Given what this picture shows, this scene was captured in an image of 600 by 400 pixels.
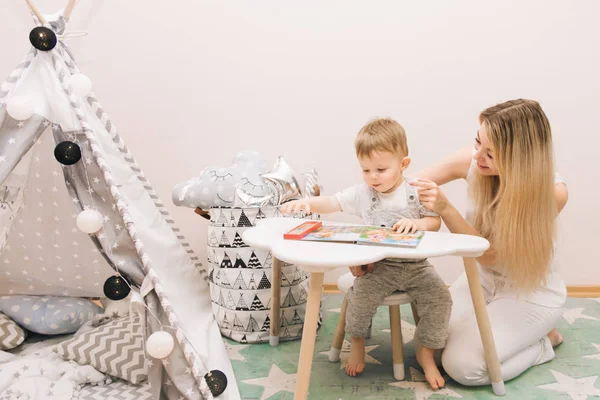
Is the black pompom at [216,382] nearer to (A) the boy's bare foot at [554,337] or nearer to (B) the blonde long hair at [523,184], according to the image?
(B) the blonde long hair at [523,184]

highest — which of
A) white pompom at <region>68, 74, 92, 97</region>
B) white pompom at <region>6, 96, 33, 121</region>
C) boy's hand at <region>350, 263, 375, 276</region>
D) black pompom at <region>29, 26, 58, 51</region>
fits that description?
black pompom at <region>29, 26, 58, 51</region>

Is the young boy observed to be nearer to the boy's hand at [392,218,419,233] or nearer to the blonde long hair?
the boy's hand at [392,218,419,233]

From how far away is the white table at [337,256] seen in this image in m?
1.33

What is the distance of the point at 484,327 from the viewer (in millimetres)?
1637

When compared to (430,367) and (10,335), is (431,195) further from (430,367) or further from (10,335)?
(10,335)

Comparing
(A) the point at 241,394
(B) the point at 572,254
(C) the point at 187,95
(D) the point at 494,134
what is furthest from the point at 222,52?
(B) the point at 572,254

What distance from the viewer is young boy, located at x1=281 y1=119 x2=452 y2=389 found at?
164 centimetres

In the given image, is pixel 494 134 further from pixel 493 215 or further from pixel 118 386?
pixel 118 386

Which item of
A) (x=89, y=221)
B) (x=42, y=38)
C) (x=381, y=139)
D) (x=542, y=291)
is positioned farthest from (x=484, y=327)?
(x=42, y=38)

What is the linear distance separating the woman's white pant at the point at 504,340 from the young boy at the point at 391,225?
0.24ft

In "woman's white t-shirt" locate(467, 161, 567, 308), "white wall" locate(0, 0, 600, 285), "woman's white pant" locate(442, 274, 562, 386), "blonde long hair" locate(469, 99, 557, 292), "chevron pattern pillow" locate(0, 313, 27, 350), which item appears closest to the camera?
"blonde long hair" locate(469, 99, 557, 292)

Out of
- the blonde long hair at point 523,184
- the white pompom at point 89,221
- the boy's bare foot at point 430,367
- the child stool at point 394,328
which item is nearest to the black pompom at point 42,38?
the white pompom at point 89,221

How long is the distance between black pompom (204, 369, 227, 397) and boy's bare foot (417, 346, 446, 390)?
69 cm

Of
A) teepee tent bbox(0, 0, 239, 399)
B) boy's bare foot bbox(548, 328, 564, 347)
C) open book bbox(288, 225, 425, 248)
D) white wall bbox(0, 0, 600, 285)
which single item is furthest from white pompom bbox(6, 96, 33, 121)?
boy's bare foot bbox(548, 328, 564, 347)
